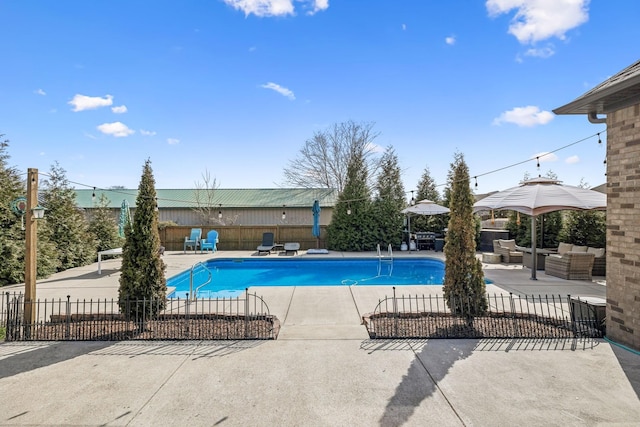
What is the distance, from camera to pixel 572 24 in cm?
764

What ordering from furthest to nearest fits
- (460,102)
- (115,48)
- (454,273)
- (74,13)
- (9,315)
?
(460,102) < (115,48) < (74,13) < (454,273) < (9,315)

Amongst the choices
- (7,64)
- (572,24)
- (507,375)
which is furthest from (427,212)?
(7,64)

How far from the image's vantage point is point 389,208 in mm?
15938

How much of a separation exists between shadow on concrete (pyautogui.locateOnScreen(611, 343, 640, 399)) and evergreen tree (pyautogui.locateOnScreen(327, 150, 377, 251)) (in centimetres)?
1185

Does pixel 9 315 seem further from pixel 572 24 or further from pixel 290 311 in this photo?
pixel 572 24

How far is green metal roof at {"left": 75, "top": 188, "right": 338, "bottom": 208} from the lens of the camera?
2352 centimetres

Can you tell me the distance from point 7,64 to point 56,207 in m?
4.40

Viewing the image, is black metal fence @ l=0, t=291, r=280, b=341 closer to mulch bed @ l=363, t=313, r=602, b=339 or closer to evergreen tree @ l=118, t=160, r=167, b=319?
evergreen tree @ l=118, t=160, r=167, b=319

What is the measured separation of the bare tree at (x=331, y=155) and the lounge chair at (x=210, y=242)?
10.6m

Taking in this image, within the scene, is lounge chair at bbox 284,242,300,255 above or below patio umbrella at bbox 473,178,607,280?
below

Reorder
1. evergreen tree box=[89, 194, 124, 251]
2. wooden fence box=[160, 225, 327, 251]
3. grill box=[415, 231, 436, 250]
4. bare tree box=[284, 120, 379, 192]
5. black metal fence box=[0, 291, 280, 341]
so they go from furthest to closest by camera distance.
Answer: bare tree box=[284, 120, 379, 192]
wooden fence box=[160, 225, 327, 251]
grill box=[415, 231, 436, 250]
evergreen tree box=[89, 194, 124, 251]
black metal fence box=[0, 291, 280, 341]

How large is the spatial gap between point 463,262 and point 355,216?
1093 cm

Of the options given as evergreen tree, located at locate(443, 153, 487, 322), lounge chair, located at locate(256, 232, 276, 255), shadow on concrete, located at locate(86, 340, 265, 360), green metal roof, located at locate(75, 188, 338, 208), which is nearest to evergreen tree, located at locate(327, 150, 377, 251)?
lounge chair, located at locate(256, 232, 276, 255)

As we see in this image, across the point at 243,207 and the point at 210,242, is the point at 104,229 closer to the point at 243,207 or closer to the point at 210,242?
the point at 210,242
